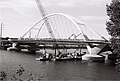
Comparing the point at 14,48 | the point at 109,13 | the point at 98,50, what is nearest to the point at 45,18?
the point at 14,48

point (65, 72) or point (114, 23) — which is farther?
point (65, 72)

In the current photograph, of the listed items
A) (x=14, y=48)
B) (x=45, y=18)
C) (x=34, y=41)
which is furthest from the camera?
(x=14, y=48)

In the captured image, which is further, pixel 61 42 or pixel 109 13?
pixel 61 42

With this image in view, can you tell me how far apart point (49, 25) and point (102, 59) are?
6716 centimetres

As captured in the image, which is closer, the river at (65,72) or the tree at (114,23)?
the tree at (114,23)

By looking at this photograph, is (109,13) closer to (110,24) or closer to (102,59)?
(110,24)

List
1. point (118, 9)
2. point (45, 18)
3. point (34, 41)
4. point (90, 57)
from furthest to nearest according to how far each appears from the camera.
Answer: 1. point (45, 18)
2. point (34, 41)
3. point (90, 57)
4. point (118, 9)

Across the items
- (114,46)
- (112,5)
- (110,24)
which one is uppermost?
(112,5)

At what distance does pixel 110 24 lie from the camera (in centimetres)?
2920

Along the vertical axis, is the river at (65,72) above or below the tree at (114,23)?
below

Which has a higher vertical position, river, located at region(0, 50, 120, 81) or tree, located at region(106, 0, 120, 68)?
tree, located at region(106, 0, 120, 68)

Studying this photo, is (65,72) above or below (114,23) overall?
below

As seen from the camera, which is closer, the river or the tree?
the tree

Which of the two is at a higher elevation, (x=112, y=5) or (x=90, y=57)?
(x=112, y=5)
